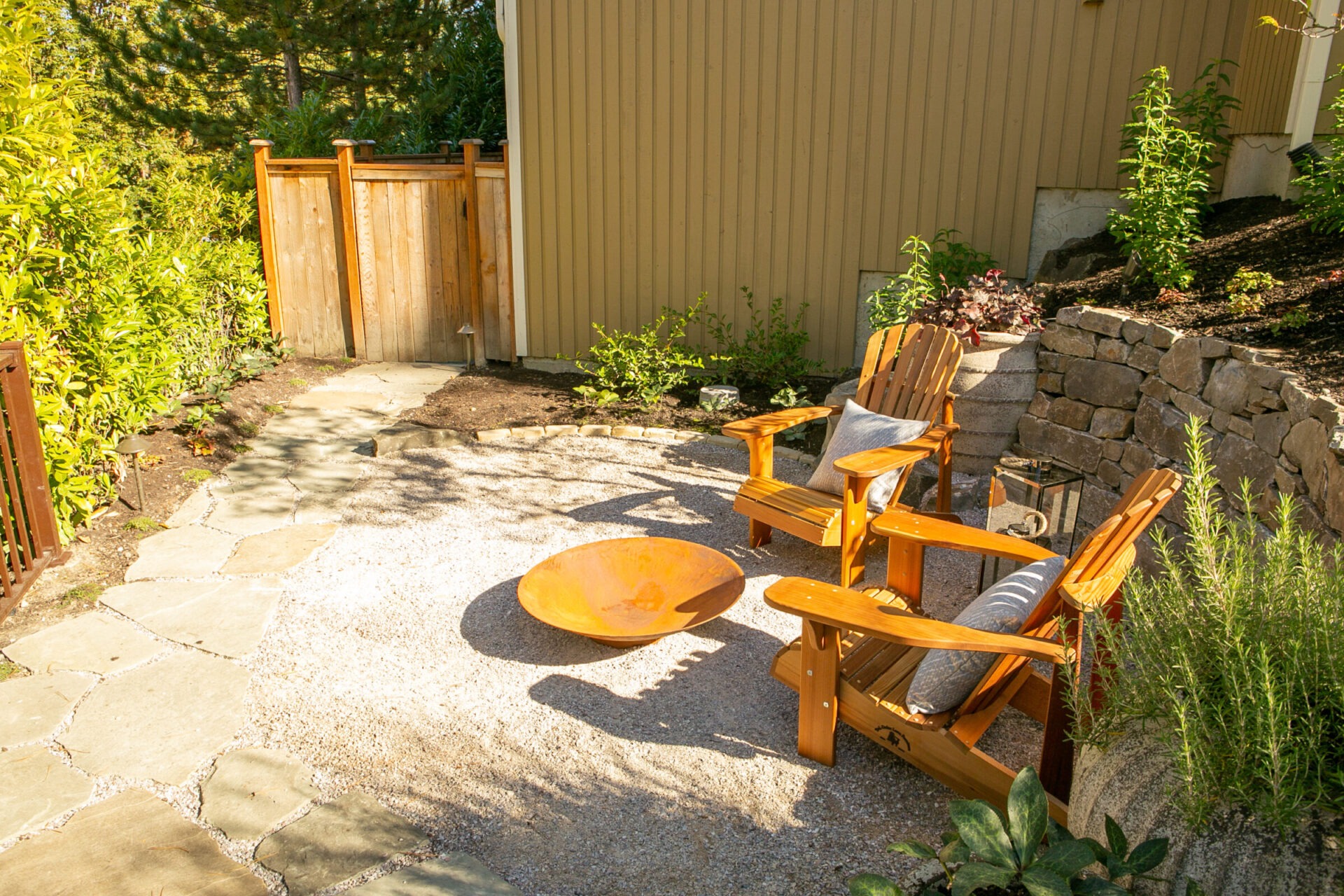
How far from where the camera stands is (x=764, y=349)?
20.1 ft

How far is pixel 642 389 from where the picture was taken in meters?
5.71

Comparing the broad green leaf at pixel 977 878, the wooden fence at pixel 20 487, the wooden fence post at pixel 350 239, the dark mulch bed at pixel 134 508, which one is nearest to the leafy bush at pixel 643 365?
the wooden fence post at pixel 350 239

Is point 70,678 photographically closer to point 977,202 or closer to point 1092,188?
point 977,202

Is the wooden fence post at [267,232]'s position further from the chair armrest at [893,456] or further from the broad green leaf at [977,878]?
the broad green leaf at [977,878]

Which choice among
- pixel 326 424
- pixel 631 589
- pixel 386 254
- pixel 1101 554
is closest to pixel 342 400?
pixel 326 424

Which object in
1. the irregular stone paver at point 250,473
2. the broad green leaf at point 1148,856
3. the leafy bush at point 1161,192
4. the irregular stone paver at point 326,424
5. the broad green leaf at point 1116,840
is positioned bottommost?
the irregular stone paver at point 250,473

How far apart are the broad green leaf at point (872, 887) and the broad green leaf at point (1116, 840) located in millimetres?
371

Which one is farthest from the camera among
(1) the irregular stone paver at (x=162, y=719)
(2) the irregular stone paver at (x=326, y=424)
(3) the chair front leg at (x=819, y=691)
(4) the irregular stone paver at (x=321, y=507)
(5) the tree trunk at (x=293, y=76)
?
(5) the tree trunk at (x=293, y=76)

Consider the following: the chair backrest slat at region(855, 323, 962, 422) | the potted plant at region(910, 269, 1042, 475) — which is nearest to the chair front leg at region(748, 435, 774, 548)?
the chair backrest slat at region(855, 323, 962, 422)

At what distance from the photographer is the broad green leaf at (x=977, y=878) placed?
1.52 m

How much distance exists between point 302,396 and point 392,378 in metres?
0.72

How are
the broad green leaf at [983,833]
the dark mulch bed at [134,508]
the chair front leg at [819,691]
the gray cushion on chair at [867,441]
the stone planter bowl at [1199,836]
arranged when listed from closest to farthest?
1. the stone planter bowl at [1199,836]
2. the broad green leaf at [983,833]
3. the chair front leg at [819,691]
4. the dark mulch bed at [134,508]
5. the gray cushion on chair at [867,441]

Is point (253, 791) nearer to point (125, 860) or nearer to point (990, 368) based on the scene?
point (125, 860)

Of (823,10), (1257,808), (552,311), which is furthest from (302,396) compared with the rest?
(1257,808)
